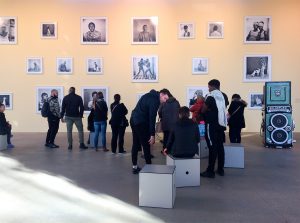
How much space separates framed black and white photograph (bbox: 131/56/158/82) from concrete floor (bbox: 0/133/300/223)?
4.32m

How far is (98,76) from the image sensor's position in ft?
47.5

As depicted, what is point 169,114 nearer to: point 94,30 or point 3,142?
point 3,142

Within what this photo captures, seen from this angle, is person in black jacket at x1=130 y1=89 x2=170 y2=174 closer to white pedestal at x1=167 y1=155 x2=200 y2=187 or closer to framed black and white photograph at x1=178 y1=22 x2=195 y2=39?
white pedestal at x1=167 y1=155 x2=200 y2=187

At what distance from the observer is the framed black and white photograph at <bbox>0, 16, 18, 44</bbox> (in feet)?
47.2

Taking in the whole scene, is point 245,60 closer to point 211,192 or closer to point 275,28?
point 275,28

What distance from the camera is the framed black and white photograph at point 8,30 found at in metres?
14.4

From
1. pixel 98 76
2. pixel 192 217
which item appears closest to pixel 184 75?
pixel 98 76

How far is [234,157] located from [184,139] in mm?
2052

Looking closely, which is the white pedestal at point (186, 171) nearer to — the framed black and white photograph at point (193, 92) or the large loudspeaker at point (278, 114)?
the large loudspeaker at point (278, 114)

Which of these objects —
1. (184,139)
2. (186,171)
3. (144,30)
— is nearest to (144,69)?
(144,30)

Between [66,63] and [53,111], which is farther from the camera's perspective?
[66,63]

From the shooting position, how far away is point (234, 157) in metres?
7.88

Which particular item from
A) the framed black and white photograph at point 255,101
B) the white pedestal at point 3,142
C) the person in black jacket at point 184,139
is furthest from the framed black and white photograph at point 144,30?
the person in black jacket at point 184,139

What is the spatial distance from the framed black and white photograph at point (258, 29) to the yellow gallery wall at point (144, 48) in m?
0.16
